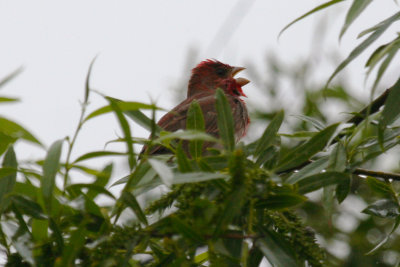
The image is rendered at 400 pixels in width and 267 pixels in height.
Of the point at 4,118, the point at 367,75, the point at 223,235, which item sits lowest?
the point at 223,235

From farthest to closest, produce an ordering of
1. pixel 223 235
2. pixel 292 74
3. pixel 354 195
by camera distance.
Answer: pixel 292 74
pixel 354 195
pixel 223 235

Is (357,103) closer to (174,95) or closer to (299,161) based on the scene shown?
(174,95)

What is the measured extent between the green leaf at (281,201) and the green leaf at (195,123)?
1.38 ft

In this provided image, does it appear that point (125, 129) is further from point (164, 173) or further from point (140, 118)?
point (140, 118)

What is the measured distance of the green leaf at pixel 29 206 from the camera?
7.00 ft

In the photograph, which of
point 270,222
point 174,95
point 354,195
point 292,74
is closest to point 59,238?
point 270,222

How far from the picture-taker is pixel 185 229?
6.21ft

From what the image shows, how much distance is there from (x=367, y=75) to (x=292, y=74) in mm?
3567

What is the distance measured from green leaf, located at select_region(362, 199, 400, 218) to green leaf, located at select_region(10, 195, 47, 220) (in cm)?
133

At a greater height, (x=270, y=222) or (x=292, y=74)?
(x=292, y=74)

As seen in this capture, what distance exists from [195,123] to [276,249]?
0.59 m

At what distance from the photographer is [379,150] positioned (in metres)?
2.62

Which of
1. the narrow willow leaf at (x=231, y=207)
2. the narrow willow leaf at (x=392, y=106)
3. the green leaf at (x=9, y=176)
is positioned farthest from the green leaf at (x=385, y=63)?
the green leaf at (x=9, y=176)

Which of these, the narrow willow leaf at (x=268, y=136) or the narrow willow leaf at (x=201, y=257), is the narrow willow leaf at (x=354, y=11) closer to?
the narrow willow leaf at (x=268, y=136)
